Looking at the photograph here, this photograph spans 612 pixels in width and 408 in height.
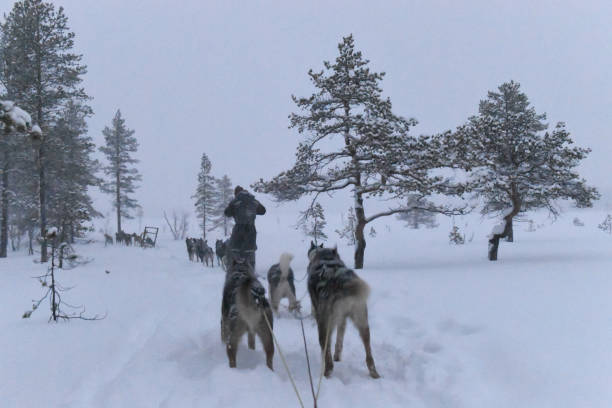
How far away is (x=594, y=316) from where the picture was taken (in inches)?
175

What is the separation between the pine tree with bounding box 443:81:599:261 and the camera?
452 inches

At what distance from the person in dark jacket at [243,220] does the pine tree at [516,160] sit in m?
7.33

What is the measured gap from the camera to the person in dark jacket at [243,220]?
8.01 m

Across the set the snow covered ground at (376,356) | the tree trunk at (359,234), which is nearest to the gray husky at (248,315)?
the snow covered ground at (376,356)

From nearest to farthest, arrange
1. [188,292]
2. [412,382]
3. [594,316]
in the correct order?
[412,382] → [594,316] → [188,292]

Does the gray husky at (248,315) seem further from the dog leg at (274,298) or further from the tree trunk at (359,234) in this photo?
the tree trunk at (359,234)

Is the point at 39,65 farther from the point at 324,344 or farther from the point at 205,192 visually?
the point at 205,192

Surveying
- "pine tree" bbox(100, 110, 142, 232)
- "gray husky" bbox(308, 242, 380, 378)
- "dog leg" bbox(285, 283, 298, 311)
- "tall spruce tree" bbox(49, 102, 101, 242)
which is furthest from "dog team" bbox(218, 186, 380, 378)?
"pine tree" bbox(100, 110, 142, 232)

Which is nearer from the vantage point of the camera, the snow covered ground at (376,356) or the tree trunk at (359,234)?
the snow covered ground at (376,356)

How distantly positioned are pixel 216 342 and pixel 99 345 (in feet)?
5.09

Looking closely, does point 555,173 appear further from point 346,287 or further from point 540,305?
point 346,287

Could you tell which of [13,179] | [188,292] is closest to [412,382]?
[188,292]

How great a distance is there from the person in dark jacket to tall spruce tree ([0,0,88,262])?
46.4 feet

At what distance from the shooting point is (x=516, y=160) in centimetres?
1216
